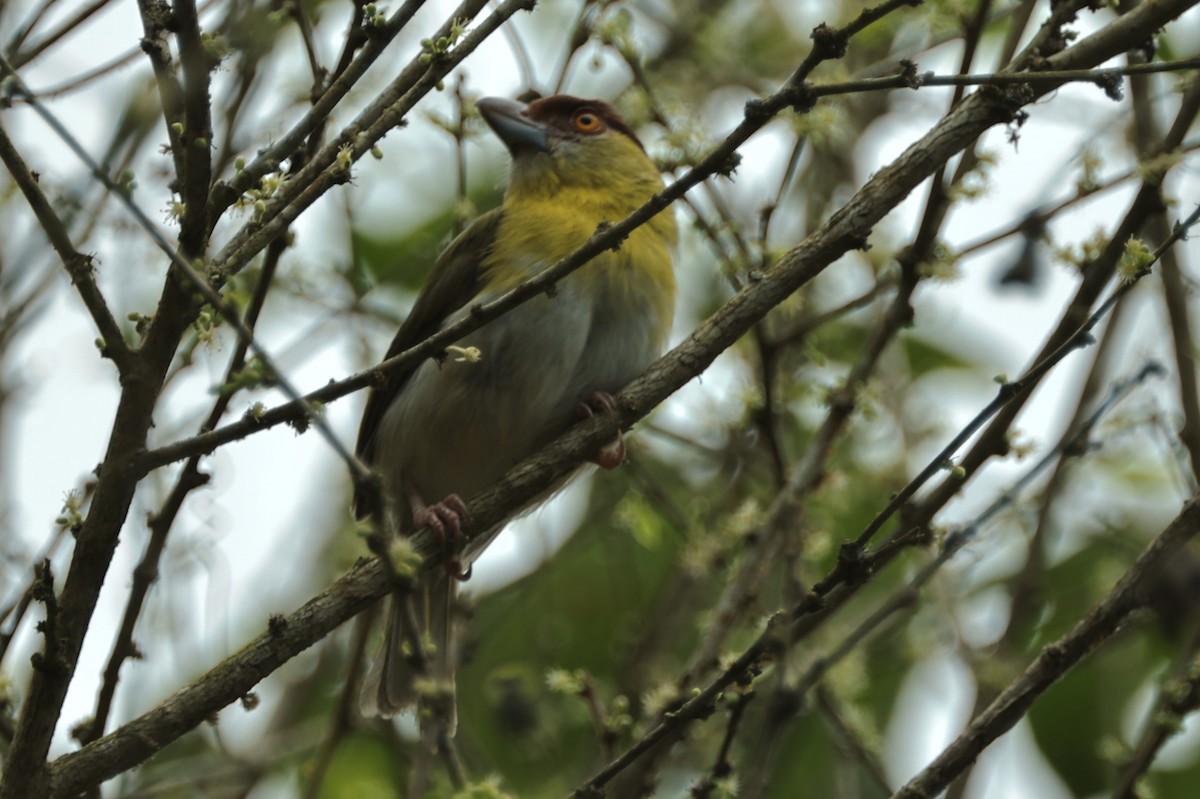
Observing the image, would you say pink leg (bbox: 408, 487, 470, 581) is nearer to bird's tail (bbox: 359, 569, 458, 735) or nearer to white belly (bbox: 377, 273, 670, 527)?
bird's tail (bbox: 359, 569, 458, 735)

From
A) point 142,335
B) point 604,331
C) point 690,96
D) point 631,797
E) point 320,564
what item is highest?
point 690,96

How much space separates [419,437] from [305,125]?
2.10 meters

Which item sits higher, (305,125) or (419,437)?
(419,437)

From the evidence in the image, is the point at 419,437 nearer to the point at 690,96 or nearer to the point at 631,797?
the point at 631,797

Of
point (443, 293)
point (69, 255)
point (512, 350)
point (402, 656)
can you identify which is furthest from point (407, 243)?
point (69, 255)

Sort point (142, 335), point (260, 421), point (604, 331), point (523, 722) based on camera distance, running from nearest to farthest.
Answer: point (260, 421) → point (142, 335) → point (604, 331) → point (523, 722)

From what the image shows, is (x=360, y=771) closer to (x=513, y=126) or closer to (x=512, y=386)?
(x=512, y=386)

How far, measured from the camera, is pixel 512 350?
470 centimetres

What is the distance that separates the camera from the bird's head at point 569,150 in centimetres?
547

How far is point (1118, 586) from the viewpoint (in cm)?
340

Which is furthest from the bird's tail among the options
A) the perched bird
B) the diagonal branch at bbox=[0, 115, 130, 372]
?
the diagonal branch at bbox=[0, 115, 130, 372]

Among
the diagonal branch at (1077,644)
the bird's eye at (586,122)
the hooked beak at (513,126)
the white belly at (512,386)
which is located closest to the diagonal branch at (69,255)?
the white belly at (512,386)

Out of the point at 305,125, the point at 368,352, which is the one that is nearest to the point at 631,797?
the point at 305,125

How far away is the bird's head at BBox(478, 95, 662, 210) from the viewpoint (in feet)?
18.0
